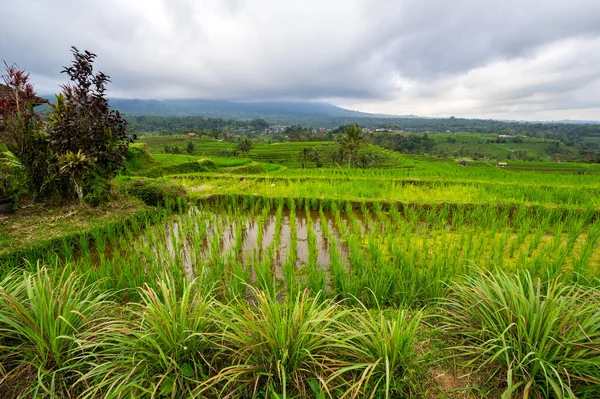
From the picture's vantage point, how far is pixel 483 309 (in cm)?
217

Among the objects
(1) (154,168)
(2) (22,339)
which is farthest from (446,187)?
(1) (154,168)

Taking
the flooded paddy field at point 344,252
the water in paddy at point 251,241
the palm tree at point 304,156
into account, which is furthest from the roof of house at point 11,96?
the palm tree at point 304,156

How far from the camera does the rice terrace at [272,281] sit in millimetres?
1722

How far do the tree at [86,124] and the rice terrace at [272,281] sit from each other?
0.03 metres

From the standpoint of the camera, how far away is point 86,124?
5.31 m

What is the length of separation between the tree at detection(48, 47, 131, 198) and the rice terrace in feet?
0.11

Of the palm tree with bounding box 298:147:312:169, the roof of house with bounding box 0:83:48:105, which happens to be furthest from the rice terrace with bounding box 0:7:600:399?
the palm tree with bounding box 298:147:312:169

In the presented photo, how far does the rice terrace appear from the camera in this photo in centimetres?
172

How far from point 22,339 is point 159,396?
1.10 m

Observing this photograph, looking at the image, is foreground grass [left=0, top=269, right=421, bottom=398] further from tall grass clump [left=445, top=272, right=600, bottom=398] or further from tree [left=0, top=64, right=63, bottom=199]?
tree [left=0, top=64, right=63, bottom=199]

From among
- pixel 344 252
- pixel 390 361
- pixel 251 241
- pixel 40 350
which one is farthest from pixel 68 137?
pixel 390 361

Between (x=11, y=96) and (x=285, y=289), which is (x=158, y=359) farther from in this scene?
(x=11, y=96)

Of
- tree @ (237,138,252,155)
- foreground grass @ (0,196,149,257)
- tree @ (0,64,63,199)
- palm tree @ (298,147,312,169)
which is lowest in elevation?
palm tree @ (298,147,312,169)

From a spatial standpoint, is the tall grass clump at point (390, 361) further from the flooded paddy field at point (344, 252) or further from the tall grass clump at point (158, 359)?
the tall grass clump at point (158, 359)
